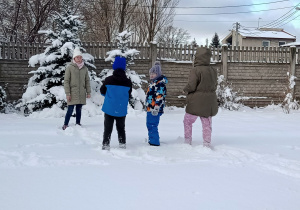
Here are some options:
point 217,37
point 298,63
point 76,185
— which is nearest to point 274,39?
point 217,37

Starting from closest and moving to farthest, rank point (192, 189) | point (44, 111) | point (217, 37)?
point (192, 189) < point (44, 111) < point (217, 37)

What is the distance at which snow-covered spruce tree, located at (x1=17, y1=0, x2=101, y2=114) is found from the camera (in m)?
8.76

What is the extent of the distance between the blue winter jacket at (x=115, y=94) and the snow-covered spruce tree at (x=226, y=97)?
6.51 m

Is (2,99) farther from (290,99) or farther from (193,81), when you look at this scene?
(290,99)

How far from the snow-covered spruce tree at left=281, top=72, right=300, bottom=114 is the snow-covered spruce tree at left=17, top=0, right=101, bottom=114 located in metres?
6.71

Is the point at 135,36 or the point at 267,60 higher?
the point at 135,36

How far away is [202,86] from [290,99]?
294 inches

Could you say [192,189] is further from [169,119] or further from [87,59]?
[87,59]

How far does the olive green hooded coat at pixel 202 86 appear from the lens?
5027 millimetres

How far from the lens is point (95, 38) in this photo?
21875mm

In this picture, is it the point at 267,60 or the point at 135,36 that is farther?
the point at 135,36

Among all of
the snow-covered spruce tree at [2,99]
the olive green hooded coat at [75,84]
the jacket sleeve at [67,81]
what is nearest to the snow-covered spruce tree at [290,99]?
the olive green hooded coat at [75,84]

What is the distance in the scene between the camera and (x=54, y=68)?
9102 mm

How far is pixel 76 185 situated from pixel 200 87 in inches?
106
